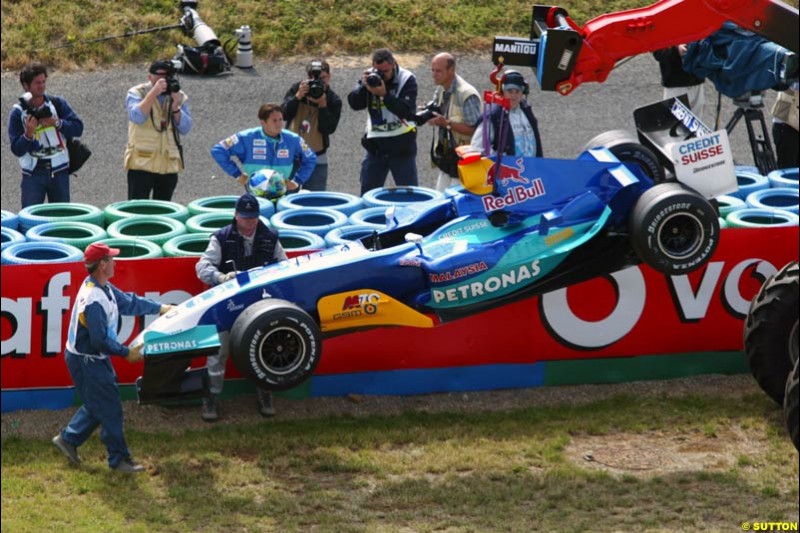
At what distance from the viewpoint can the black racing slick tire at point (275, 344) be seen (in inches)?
394

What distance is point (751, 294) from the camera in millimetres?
12445

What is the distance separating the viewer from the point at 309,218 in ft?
43.3

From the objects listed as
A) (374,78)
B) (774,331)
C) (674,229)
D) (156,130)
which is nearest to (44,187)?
(156,130)

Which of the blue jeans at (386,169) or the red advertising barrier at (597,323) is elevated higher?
the blue jeans at (386,169)

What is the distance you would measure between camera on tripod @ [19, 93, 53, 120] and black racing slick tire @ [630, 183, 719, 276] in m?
5.91

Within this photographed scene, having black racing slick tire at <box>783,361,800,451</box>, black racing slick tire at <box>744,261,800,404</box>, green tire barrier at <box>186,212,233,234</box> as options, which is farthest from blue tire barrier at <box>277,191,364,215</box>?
black racing slick tire at <box>783,361,800,451</box>

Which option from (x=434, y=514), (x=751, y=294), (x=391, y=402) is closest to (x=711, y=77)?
(x=751, y=294)

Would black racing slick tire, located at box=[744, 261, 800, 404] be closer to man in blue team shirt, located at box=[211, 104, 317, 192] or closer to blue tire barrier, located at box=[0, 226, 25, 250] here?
man in blue team shirt, located at box=[211, 104, 317, 192]

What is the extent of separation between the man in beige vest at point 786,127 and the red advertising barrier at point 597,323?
3.28 meters

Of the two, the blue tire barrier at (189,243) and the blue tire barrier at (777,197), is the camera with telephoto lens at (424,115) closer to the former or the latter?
the blue tire barrier at (189,243)

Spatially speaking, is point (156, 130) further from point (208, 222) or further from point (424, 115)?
point (424, 115)

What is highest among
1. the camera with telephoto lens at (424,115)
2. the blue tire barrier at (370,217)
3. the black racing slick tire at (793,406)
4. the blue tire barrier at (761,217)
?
the camera with telephoto lens at (424,115)

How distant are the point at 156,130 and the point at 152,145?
15cm

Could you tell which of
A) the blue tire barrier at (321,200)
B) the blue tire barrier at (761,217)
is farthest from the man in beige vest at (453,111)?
the blue tire barrier at (761,217)
